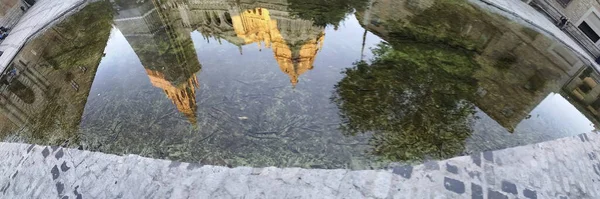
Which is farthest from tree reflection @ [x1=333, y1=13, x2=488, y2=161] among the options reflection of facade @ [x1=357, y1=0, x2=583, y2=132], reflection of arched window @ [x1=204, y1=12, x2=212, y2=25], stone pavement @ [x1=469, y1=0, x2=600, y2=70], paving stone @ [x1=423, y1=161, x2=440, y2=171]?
reflection of arched window @ [x1=204, y1=12, x2=212, y2=25]

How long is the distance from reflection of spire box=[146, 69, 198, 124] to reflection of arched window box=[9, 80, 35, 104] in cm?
577

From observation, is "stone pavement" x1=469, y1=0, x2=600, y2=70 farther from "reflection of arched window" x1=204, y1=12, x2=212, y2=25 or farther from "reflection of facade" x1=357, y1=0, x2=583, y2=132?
"reflection of arched window" x1=204, y1=12, x2=212, y2=25

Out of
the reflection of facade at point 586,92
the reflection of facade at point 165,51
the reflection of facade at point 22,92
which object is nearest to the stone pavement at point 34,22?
the reflection of facade at point 22,92

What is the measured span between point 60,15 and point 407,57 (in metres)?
23.3

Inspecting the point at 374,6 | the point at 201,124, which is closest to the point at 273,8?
the point at 374,6

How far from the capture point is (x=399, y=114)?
1284 centimetres

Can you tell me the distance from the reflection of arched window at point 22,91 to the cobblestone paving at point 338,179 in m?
6.05

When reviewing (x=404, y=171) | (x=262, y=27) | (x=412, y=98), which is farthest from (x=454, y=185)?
(x=262, y=27)

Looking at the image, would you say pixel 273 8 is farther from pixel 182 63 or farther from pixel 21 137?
pixel 21 137

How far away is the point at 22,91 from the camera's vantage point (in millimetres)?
16922

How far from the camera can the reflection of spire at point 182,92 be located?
533 inches

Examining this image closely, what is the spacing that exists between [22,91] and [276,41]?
43.7ft

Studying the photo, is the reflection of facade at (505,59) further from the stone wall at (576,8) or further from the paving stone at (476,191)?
the stone wall at (576,8)

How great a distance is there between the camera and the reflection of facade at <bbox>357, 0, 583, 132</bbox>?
13602 mm
